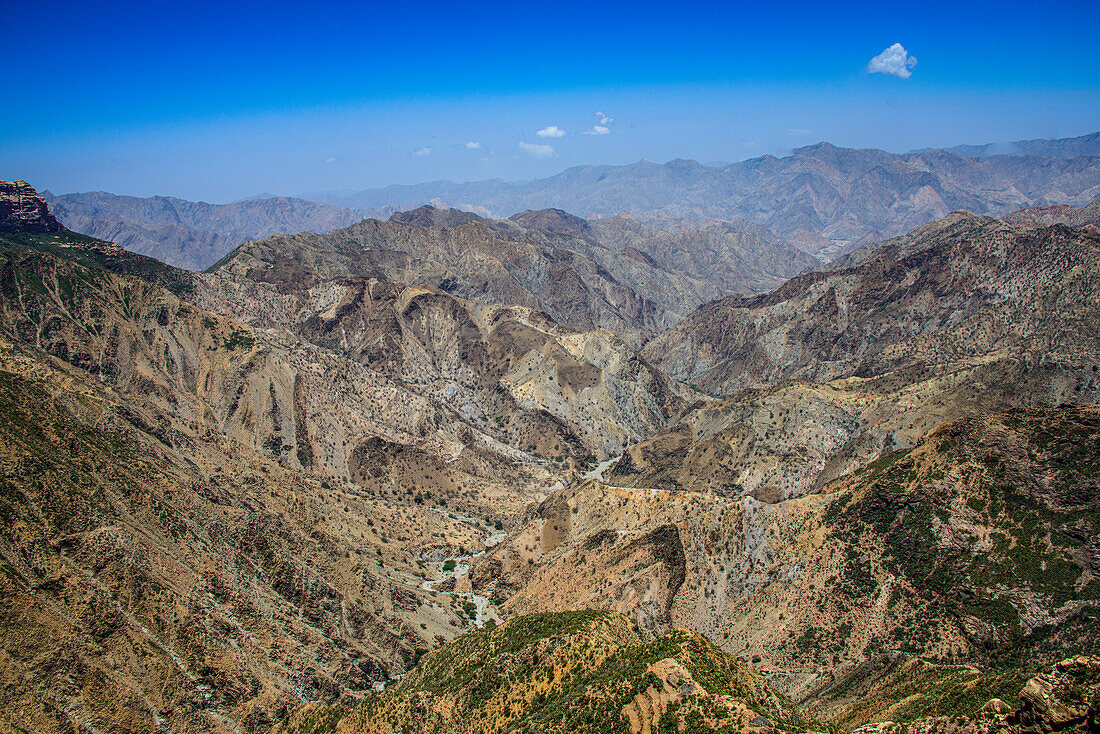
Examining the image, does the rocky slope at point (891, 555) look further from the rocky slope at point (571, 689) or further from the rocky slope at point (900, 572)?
the rocky slope at point (571, 689)

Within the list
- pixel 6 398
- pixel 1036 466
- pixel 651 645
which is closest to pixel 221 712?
pixel 651 645

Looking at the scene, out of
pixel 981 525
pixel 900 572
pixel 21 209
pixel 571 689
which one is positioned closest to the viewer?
pixel 571 689

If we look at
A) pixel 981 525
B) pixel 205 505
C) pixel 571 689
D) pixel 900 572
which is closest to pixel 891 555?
pixel 900 572

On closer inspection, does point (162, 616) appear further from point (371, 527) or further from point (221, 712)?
point (371, 527)

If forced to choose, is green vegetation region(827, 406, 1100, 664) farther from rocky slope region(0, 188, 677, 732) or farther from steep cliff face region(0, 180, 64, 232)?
steep cliff face region(0, 180, 64, 232)

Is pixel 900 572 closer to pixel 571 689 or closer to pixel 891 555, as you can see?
pixel 891 555
